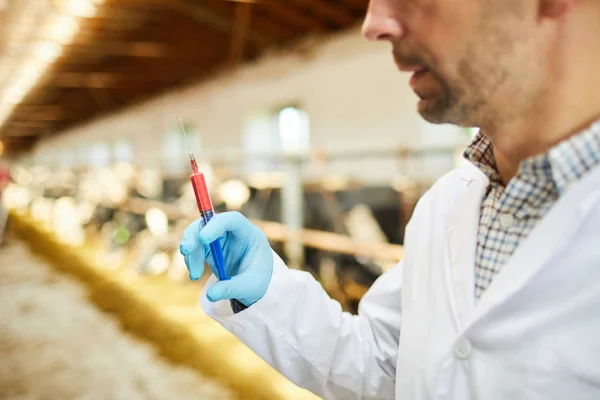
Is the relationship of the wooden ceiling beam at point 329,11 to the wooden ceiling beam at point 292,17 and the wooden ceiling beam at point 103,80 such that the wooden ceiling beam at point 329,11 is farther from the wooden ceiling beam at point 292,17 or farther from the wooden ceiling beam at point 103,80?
the wooden ceiling beam at point 103,80

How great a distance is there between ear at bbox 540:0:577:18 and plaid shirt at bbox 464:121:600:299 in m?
0.17

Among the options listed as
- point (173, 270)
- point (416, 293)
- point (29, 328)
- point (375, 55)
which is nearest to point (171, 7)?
point (375, 55)

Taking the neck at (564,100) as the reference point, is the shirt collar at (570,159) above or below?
below

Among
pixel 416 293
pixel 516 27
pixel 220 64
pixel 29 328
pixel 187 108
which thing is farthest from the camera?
pixel 187 108

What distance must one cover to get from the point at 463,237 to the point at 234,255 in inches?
17.9

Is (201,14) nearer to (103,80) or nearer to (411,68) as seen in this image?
(103,80)

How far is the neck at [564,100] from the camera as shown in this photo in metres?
0.63

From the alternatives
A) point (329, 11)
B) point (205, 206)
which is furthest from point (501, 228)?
point (329, 11)

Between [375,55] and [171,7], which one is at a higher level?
[171,7]

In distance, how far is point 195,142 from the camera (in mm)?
10523

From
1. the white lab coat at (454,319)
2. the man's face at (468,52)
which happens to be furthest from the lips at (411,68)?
the white lab coat at (454,319)

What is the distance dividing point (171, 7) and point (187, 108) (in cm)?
386

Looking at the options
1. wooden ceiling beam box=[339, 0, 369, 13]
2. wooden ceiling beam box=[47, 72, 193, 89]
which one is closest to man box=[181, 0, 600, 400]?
wooden ceiling beam box=[339, 0, 369, 13]

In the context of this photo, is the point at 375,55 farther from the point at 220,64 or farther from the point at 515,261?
the point at 515,261
